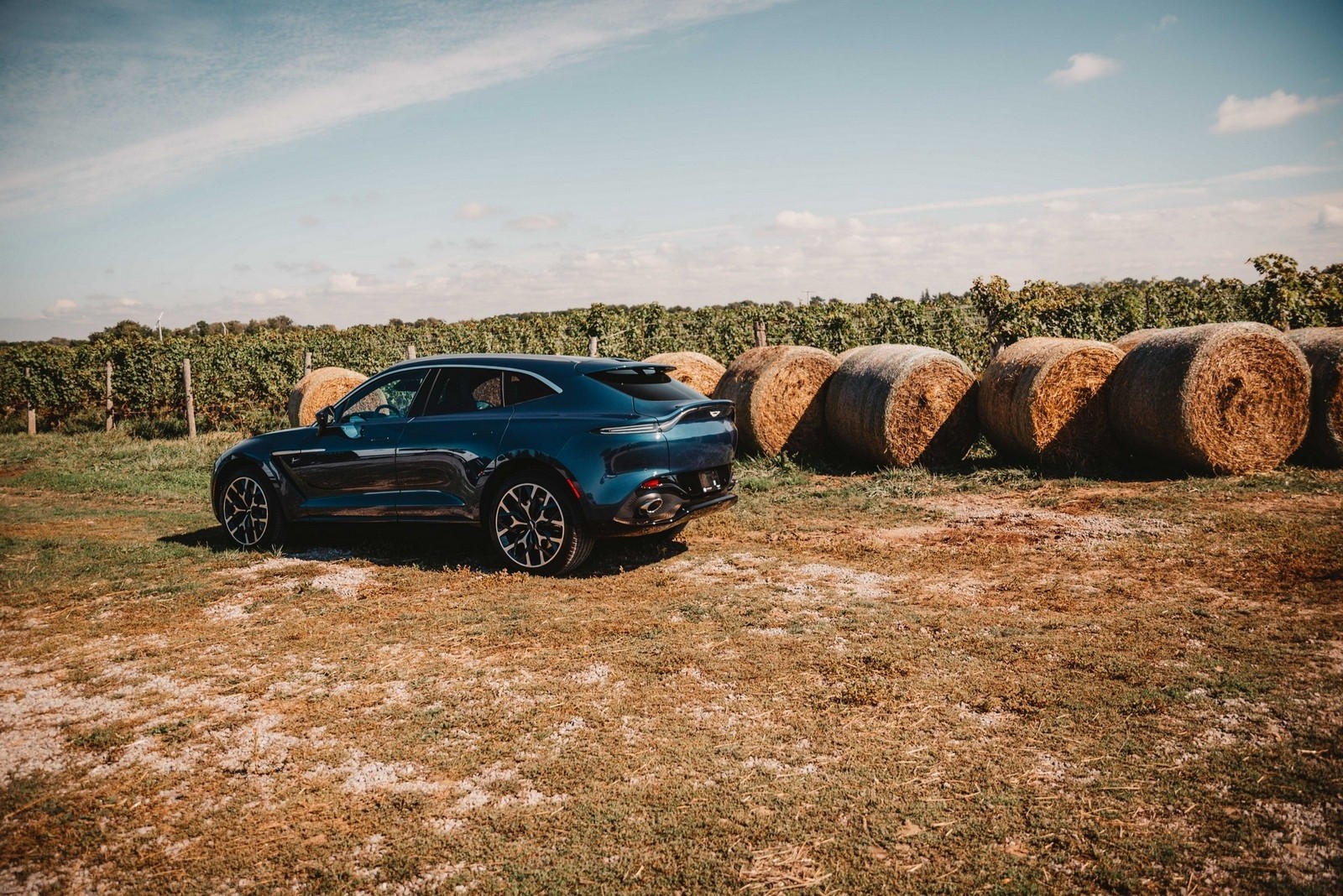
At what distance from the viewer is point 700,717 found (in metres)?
4.30

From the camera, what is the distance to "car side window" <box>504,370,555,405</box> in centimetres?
722

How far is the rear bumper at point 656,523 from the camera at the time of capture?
267 inches

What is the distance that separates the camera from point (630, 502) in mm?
6719

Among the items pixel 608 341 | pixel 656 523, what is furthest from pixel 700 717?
pixel 608 341

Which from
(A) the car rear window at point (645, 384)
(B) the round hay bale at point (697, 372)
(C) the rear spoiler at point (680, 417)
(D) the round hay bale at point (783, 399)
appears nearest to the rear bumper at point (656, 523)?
(C) the rear spoiler at point (680, 417)

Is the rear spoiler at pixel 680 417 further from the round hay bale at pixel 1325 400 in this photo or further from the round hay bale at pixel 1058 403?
the round hay bale at pixel 1325 400

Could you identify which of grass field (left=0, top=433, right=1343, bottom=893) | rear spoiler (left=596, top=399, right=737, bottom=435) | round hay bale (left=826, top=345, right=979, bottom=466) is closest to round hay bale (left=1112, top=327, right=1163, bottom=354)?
round hay bale (left=826, top=345, right=979, bottom=466)

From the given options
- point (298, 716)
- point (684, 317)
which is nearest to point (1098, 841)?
point (298, 716)

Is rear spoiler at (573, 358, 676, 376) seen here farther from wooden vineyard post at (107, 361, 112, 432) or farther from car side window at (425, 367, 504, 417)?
wooden vineyard post at (107, 361, 112, 432)

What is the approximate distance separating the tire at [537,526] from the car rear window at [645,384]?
0.97 m

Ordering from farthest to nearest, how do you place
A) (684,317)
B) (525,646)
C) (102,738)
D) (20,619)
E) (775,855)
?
(684,317) < (20,619) < (525,646) < (102,738) < (775,855)

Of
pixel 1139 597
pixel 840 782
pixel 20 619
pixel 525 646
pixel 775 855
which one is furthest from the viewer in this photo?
pixel 20 619

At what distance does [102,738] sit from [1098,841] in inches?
186

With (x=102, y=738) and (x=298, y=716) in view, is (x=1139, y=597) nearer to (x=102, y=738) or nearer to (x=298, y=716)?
(x=298, y=716)
